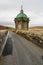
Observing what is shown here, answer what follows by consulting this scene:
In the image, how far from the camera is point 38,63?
33.7 ft

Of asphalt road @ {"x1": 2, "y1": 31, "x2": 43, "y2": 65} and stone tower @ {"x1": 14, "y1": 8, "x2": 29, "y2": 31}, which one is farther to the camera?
stone tower @ {"x1": 14, "y1": 8, "x2": 29, "y2": 31}

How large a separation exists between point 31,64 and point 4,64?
159 centimetres

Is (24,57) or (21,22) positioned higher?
(21,22)

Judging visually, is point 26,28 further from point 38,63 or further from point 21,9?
point 38,63

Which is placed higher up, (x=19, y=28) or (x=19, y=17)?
(x=19, y=17)

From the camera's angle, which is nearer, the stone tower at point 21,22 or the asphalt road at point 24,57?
the asphalt road at point 24,57

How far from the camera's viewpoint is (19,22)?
Result: 299 feet

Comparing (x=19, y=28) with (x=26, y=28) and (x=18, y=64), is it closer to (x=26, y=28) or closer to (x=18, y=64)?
(x=26, y=28)

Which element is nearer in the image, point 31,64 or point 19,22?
point 31,64

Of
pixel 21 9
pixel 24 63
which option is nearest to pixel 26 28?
pixel 21 9

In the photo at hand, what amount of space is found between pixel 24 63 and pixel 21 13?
85656mm

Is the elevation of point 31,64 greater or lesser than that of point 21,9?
lesser

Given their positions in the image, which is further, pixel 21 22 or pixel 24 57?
pixel 21 22

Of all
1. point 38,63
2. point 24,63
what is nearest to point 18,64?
point 24,63
